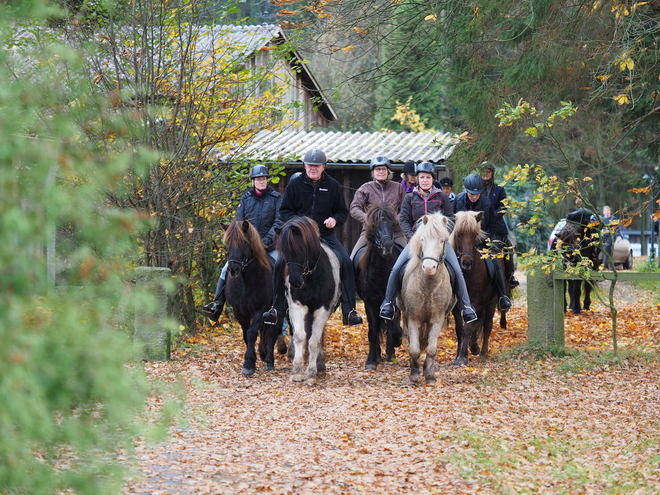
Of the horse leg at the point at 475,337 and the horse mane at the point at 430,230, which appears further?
the horse leg at the point at 475,337

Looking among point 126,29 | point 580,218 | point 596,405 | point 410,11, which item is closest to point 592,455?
point 596,405

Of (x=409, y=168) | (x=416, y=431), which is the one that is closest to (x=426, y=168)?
(x=409, y=168)

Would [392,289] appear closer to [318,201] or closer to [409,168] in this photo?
[318,201]

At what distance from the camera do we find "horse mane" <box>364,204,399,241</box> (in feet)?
36.1

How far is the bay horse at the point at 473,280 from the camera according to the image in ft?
37.4

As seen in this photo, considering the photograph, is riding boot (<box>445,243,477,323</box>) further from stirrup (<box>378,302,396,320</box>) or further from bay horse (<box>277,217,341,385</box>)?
bay horse (<box>277,217,341,385</box>)

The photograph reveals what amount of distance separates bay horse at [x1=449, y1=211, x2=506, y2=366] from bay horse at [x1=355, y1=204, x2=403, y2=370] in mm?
803

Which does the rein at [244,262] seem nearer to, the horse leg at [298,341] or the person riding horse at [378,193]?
the horse leg at [298,341]

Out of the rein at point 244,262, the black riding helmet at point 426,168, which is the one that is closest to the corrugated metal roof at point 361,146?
the black riding helmet at point 426,168

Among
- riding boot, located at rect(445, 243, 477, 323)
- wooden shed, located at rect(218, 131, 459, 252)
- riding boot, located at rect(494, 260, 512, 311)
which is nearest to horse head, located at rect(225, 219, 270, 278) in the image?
riding boot, located at rect(445, 243, 477, 323)

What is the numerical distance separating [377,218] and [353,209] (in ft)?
4.07

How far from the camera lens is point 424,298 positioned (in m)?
10.3

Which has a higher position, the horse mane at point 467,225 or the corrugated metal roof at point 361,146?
the corrugated metal roof at point 361,146

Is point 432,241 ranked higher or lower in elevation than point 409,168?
lower
